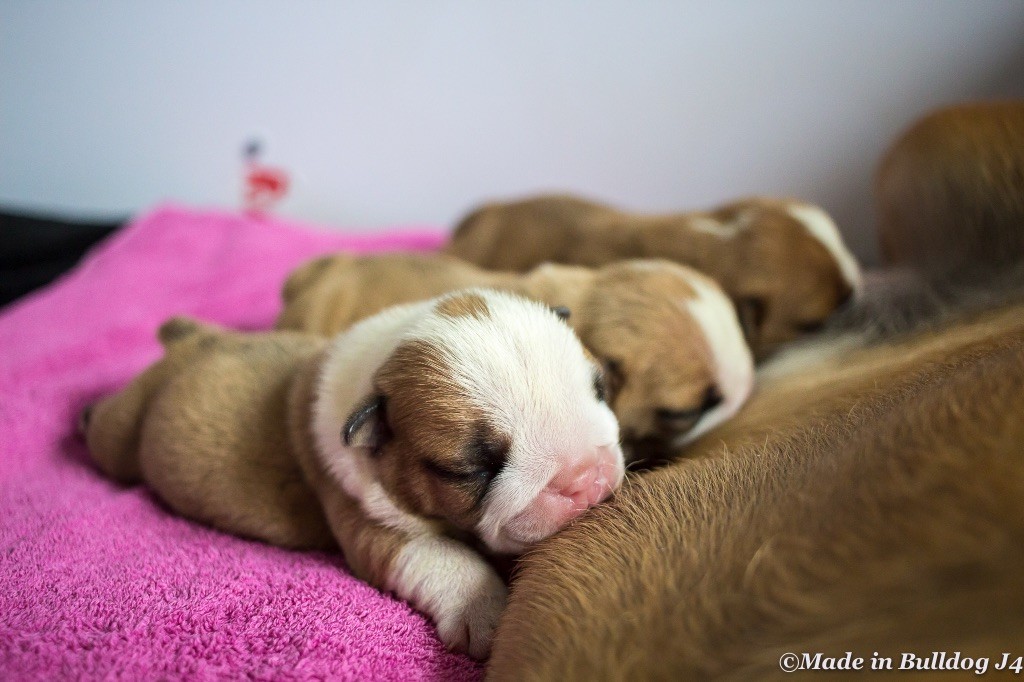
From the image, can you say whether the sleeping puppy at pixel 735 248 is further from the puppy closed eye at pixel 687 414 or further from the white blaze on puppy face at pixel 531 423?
the white blaze on puppy face at pixel 531 423

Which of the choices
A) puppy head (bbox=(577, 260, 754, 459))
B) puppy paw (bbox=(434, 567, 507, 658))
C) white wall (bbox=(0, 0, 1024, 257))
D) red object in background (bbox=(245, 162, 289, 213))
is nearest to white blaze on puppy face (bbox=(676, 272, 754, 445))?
puppy head (bbox=(577, 260, 754, 459))

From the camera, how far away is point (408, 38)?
123 inches

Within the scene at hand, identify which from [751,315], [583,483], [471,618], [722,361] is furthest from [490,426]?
[751,315]

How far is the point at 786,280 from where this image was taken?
1.90 metres

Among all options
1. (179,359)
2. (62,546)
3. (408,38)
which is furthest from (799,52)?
(62,546)

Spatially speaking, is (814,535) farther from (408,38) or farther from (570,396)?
(408,38)

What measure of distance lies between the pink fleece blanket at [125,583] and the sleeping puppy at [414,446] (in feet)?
0.22

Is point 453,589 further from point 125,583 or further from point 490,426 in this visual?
point 125,583

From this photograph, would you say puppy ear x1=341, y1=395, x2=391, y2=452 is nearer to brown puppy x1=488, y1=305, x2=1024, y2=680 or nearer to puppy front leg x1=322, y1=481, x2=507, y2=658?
puppy front leg x1=322, y1=481, x2=507, y2=658

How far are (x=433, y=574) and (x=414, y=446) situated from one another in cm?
20

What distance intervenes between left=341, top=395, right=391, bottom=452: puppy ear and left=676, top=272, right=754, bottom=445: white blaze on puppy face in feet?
2.18

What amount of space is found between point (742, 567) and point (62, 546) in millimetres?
1151

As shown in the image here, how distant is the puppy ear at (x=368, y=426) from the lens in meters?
1.17

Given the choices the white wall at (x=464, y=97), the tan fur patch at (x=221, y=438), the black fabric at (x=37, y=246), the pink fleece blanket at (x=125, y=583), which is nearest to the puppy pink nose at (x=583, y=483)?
the pink fleece blanket at (x=125, y=583)
